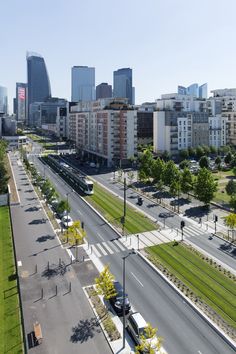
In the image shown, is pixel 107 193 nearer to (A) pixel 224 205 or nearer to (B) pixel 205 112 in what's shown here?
(A) pixel 224 205

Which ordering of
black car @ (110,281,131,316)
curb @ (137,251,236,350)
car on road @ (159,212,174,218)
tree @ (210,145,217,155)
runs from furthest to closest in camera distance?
tree @ (210,145,217,155) < car on road @ (159,212,174,218) < black car @ (110,281,131,316) < curb @ (137,251,236,350)

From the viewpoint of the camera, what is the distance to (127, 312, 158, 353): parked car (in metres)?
30.1

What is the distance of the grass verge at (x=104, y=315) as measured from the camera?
31.3m

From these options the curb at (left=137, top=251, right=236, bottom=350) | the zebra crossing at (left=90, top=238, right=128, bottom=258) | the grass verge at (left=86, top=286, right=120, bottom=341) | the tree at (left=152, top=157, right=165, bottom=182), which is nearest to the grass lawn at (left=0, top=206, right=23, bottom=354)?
the grass verge at (left=86, top=286, right=120, bottom=341)

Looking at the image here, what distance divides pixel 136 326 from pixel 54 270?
15.7 m

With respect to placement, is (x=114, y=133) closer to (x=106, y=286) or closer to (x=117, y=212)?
(x=117, y=212)

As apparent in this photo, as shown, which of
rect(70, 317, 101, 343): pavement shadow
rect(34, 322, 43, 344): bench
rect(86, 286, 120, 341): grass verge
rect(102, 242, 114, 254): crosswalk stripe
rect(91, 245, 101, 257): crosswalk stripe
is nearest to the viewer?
rect(34, 322, 43, 344): bench

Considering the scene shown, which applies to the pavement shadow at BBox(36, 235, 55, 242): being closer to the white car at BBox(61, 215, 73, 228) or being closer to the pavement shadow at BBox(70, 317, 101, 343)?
the white car at BBox(61, 215, 73, 228)

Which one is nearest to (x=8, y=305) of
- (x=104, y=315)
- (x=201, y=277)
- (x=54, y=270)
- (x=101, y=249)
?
(x=54, y=270)

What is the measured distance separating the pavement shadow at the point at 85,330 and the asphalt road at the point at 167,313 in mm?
5123

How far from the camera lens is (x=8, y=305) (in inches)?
1393

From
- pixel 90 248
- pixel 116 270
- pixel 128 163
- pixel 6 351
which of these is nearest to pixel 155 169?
pixel 128 163

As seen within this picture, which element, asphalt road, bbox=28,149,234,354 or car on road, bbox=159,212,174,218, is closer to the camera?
asphalt road, bbox=28,149,234,354

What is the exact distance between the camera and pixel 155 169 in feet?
301
